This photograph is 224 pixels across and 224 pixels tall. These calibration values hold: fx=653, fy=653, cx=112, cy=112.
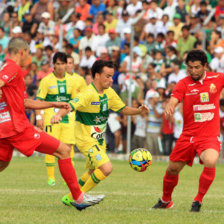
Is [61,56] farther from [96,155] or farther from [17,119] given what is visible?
[17,119]

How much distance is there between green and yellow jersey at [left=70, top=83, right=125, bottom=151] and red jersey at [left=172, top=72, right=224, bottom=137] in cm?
124

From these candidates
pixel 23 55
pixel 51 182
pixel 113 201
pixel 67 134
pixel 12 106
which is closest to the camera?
pixel 12 106

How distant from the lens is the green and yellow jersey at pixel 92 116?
32.1 ft

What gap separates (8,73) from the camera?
8.16 meters

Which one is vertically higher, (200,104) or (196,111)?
(200,104)

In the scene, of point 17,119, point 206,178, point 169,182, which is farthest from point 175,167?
point 17,119

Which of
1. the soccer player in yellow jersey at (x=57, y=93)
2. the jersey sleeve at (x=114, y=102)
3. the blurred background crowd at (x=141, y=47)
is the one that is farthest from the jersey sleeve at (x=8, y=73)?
the blurred background crowd at (x=141, y=47)

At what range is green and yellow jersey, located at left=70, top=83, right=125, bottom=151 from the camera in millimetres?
9781

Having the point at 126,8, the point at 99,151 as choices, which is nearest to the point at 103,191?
the point at 99,151

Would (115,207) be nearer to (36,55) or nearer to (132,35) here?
(132,35)

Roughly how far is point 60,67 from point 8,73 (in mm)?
5289

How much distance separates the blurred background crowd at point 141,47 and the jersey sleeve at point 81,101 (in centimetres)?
959

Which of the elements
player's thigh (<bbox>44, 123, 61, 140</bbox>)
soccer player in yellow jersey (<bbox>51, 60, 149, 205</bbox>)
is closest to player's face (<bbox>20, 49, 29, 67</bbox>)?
soccer player in yellow jersey (<bbox>51, 60, 149, 205</bbox>)

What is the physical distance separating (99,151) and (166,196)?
3.87 ft
